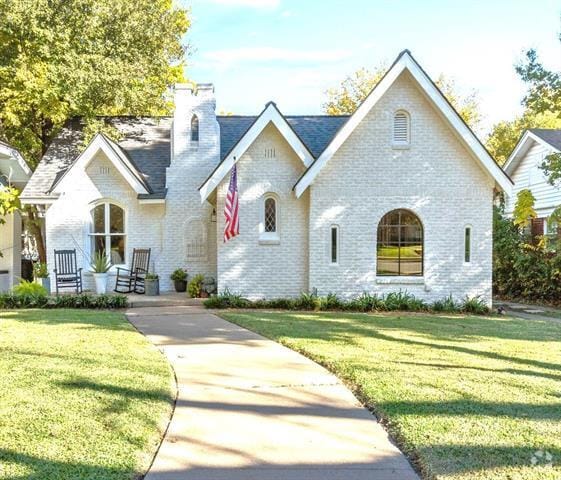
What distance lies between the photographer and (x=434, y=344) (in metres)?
8.40

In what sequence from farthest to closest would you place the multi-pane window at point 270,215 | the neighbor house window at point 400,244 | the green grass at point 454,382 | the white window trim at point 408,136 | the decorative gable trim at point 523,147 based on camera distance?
the decorative gable trim at point 523,147 → the multi-pane window at point 270,215 → the neighbor house window at point 400,244 → the white window trim at point 408,136 → the green grass at point 454,382

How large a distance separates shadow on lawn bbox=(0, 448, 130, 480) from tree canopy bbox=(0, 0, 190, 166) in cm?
1484

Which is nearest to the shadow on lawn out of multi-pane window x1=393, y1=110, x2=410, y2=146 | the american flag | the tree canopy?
the american flag

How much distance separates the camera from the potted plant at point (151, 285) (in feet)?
49.3

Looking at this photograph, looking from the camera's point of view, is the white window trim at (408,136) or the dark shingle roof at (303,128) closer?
the white window trim at (408,136)

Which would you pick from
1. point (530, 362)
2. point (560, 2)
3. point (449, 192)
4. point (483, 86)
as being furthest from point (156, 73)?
point (483, 86)

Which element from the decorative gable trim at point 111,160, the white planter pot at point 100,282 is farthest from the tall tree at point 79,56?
the white planter pot at point 100,282

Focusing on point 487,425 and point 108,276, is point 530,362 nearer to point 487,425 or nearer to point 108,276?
point 487,425

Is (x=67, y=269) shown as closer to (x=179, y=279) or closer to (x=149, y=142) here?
(x=179, y=279)

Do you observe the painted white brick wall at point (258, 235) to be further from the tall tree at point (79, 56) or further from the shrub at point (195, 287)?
the tall tree at point (79, 56)

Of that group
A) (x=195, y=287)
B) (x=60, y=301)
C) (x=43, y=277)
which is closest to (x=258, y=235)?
(x=195, y=287)

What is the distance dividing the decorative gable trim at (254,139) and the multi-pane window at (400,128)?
2306 mm

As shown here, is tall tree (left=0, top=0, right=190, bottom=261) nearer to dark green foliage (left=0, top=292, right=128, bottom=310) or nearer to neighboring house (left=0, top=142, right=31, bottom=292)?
neighboring house (left=0, top=142, right=31, bottom=292)

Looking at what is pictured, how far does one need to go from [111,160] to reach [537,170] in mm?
17134
